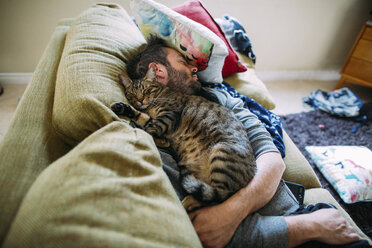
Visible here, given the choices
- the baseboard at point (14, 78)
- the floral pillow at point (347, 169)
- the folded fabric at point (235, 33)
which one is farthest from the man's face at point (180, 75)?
the baseboard at point (14, 78)

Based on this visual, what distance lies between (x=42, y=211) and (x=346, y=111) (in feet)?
9.74

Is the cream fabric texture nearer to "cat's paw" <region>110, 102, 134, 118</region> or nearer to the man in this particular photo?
the man

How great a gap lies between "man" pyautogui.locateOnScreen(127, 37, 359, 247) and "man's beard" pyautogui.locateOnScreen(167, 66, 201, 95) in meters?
0.17

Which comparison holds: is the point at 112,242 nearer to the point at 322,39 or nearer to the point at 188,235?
the point at 188,235

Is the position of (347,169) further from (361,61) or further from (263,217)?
(361,61)

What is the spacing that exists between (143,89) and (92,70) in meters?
0.31

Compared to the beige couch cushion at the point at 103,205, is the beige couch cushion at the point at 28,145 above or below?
below

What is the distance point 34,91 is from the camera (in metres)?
0.88

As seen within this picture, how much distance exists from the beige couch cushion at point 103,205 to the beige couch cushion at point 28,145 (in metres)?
0.09

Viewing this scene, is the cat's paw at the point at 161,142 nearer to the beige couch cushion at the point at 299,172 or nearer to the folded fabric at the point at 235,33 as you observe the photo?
the beige couch cushion at the point at 299,172

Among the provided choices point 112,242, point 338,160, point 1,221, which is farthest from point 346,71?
point 1,221

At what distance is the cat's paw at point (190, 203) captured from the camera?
0.78m

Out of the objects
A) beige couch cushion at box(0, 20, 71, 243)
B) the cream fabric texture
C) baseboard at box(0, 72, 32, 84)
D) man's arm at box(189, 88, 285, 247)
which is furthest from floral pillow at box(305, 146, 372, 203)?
baseboard at box(0, 72, 32, 84)

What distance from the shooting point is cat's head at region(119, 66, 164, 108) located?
1066mm
